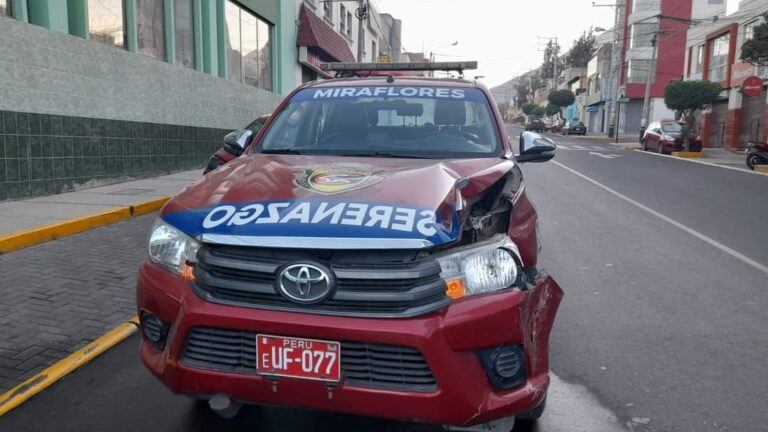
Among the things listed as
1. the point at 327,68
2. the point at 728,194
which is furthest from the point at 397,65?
the point at 728,194

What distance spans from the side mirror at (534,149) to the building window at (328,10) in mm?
22171

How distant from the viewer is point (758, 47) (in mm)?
18734

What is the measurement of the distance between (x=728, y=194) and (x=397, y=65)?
31.9 feet

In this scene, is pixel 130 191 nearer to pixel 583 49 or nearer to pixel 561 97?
pixel 561 97

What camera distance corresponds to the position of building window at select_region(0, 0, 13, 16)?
8.38 m

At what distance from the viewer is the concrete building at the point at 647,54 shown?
51969 mm

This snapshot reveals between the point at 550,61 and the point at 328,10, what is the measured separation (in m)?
75.7

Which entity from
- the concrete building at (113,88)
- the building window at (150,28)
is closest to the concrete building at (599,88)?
the concrete building at (113,88)

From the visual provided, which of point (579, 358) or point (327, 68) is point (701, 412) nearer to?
point (579, 358)

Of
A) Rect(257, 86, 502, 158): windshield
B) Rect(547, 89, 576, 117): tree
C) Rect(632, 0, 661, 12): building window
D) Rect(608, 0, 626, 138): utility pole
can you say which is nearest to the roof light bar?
Rect(257, 86, 502, 158): windshield

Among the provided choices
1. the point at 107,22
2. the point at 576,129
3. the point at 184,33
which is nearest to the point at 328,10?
the point at 184,33

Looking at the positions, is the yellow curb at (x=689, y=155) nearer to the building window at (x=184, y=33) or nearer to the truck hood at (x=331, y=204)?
the building window at (x=184, y=33)

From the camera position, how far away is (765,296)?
522cm

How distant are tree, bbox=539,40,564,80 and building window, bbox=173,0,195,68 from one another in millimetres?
80657
